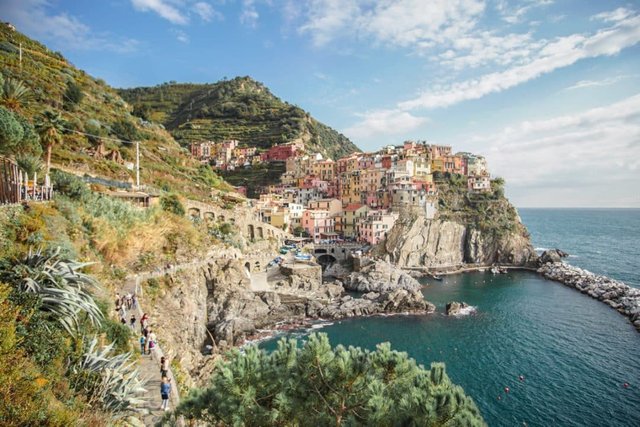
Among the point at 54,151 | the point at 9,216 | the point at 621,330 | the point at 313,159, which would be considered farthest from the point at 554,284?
the point at 54,151

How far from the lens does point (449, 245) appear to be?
54406 mm

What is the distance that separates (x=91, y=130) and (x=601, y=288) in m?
58.8

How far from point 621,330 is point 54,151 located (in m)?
49.4

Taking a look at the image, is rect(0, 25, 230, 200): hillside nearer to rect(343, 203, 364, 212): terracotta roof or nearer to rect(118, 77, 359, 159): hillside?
rect(343, 203, 364, 212): terracotta roof

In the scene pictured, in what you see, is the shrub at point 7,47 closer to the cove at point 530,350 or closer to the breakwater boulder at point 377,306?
the cove at point 530,350

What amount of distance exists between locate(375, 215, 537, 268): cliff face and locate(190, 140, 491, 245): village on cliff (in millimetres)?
2411

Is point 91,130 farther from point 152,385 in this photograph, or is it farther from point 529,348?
point 529,348

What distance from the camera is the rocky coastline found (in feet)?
107

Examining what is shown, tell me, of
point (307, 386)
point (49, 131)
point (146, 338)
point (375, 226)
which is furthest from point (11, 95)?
point (375, 226)

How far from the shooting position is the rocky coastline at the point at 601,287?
32709 mm

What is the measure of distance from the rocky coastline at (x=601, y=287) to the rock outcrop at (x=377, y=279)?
1881cm

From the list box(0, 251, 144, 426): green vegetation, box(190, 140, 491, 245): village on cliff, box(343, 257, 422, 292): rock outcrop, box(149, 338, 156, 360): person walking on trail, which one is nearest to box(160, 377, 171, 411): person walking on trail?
box(0, 251, 144, 426): green vegetation

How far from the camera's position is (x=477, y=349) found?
25422 mm

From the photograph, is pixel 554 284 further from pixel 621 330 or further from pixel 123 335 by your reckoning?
pixel 123 335
